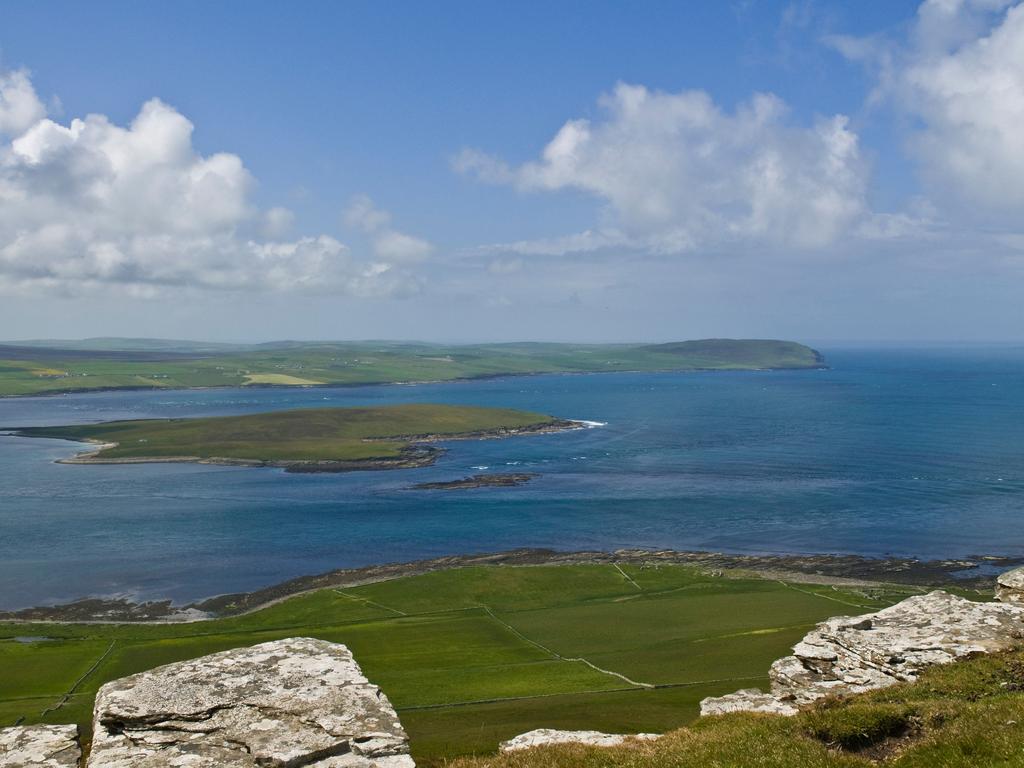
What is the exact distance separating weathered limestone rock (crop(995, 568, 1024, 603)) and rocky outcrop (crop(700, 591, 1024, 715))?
2.85m

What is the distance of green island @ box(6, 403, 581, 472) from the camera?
14100cm

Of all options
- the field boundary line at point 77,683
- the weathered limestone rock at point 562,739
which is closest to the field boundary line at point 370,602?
the field boundary line at point 77,683

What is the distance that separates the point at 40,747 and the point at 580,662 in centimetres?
3220

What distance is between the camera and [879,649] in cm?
2059

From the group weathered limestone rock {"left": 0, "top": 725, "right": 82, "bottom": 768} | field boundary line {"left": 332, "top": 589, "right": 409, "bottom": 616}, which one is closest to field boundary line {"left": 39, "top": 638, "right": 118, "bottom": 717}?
field boundary line {"left": 332, "top": 589, "right": 409, "bottom": 616}

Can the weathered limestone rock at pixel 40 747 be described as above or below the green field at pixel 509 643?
above

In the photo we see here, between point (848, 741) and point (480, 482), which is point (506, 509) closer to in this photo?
point (480, 482)

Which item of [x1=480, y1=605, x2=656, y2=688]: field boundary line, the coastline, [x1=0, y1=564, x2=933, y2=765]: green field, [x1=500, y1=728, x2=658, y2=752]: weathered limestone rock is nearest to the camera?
[x1=500, y1=728, x2=658, y2=752]: weathered limestone rock

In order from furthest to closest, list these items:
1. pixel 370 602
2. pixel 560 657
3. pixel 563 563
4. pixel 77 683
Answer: pixel 563 563 < pixel 370 602 < pixel 560 657 < pixel 77 683

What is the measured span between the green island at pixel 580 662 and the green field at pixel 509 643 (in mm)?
168

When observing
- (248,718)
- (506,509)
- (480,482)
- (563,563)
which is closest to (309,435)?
(480,482)

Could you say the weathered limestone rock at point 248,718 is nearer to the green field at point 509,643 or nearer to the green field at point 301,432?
the green field at point 509,643

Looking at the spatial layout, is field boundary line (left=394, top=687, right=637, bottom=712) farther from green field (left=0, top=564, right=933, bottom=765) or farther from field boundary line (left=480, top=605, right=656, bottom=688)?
field boundary line (left=480, top=605, right=656, bottom=688)

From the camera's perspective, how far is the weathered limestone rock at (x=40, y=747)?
46.5 ft
